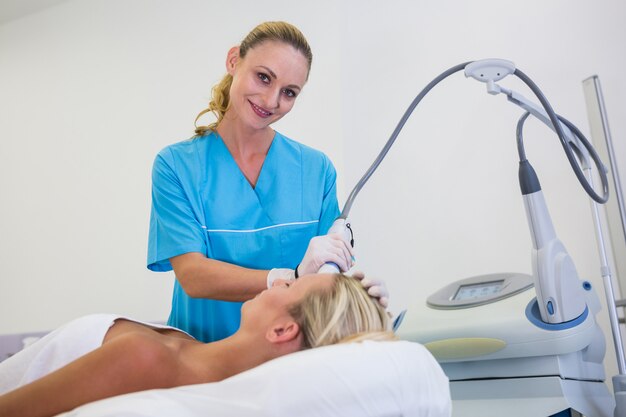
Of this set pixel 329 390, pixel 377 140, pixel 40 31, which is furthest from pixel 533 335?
pixel 40 31

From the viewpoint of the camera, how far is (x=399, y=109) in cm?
246

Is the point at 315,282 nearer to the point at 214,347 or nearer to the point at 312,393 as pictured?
the point at 214,347

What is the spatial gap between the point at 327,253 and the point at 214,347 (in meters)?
0.30

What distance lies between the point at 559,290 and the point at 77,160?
101 inches

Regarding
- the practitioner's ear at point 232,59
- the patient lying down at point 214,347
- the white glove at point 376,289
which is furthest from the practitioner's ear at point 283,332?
the practitioner's ear at point 232,59

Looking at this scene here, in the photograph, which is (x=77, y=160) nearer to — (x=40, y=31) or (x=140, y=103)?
(x=140, y=103)

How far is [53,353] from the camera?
117 centimetres

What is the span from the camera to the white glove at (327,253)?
127cm

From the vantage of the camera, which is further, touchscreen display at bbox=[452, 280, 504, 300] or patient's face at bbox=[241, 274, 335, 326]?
touchscreen display at bbox=[452, 280, 504, 300]

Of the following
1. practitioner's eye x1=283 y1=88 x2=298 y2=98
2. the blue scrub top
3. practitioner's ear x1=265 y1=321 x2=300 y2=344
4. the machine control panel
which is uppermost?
practitioner's eye x1=283 y1=88 x2=298 y2=98

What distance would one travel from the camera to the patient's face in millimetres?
1139

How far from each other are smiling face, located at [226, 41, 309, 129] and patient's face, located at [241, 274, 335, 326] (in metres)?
0.55

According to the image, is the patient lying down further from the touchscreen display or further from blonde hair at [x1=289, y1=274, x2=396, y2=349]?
the touchscreen display

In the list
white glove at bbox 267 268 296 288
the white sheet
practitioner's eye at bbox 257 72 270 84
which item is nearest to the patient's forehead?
white glove at bbox 267 268 296 288
